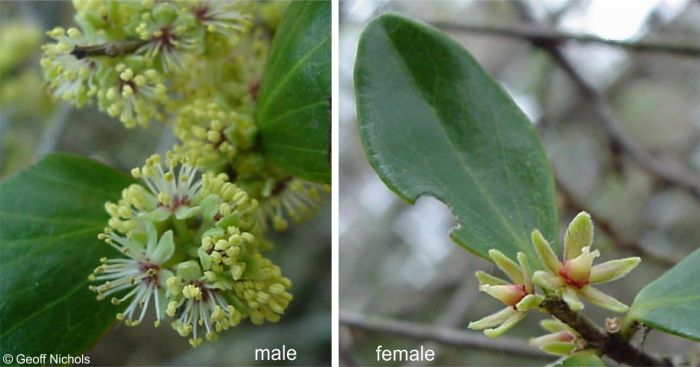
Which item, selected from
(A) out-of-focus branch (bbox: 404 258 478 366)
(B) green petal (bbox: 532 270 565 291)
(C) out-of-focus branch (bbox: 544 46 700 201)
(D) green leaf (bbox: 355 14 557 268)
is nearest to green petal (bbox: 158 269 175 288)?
(D) green leaf (bbox: 355 14 557 268)

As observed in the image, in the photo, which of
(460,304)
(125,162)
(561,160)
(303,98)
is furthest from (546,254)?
(561,160)

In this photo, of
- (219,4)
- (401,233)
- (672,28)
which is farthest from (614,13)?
(219,4)

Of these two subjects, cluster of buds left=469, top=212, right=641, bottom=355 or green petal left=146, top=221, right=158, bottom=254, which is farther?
green petal left=146, top=221, right=158, bottom=254

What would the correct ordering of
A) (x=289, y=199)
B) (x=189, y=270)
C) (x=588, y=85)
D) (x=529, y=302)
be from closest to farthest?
1. (x=529, y=302)
2. (x=189, y=270)
3. (x=289, y=199)
4. (x=588, y=85)

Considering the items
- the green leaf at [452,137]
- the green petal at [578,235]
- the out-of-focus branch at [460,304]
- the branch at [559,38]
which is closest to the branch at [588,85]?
the branch at [559,38]

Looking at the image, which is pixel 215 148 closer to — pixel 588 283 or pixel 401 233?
pixel 588 283

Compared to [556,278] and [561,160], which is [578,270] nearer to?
[556,278]

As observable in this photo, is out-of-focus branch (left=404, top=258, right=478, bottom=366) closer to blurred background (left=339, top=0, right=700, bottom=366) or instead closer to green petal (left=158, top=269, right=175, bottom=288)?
blurred background (left=339, top=0, right=700, bottom=366)
